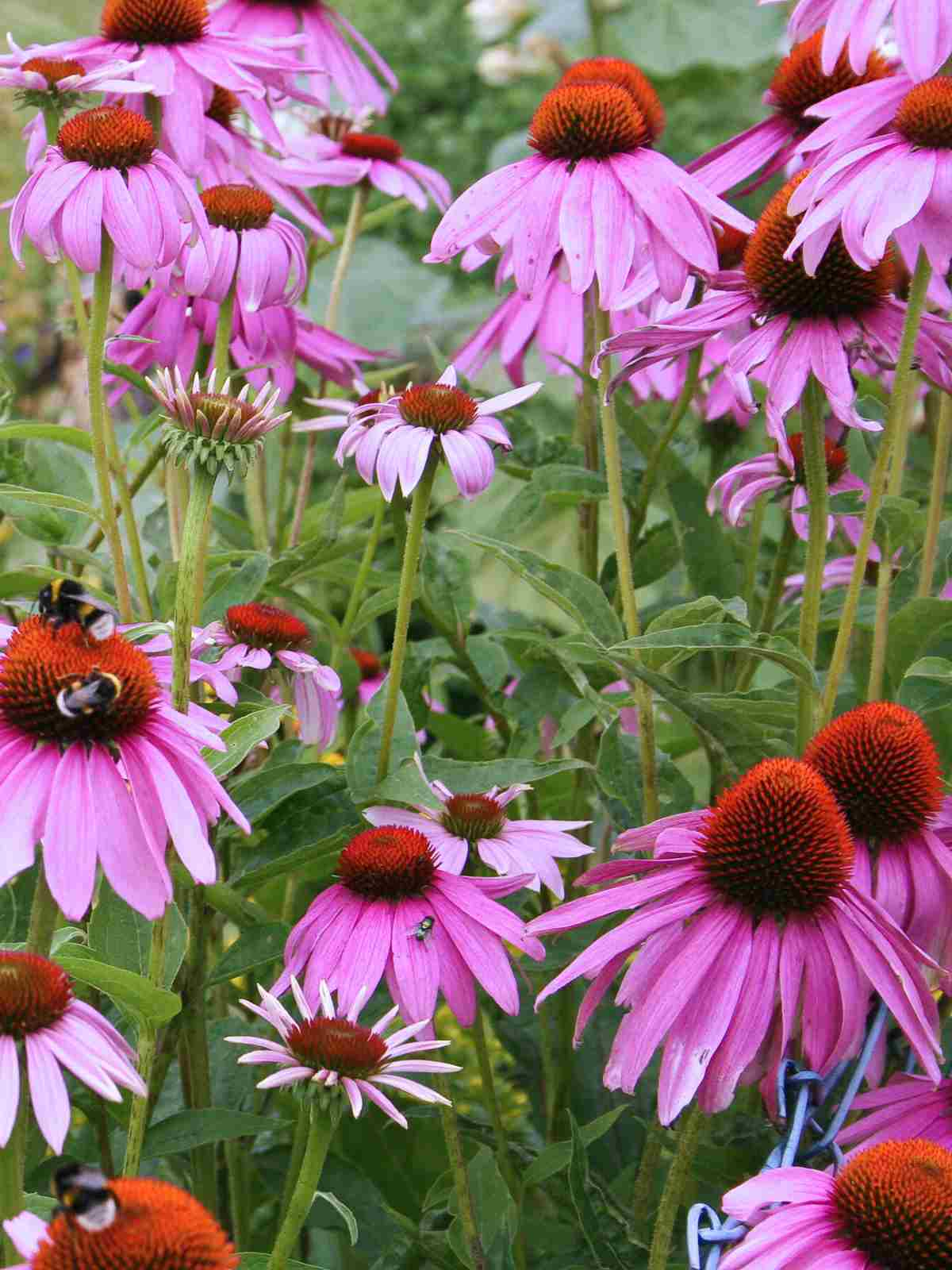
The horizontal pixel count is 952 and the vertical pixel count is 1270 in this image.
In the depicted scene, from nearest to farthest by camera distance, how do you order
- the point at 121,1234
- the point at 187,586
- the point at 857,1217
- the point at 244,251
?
the point at 121,1234, the point at 857,1217, the point at 187,586, the point at 244,251

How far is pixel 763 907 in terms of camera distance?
573 mm

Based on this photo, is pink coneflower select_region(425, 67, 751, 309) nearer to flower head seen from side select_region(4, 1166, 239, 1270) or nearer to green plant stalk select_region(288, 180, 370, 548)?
green plant stalk select_region(288, 180, 370, 548)

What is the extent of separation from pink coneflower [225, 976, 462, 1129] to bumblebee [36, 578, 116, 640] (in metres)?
0.14

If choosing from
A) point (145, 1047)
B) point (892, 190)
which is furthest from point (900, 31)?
point (145, 1047)

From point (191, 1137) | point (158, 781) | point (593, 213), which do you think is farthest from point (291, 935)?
point (593, 213)

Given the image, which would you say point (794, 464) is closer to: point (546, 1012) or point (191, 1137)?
point (546, 1012)

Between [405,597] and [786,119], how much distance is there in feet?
1.36

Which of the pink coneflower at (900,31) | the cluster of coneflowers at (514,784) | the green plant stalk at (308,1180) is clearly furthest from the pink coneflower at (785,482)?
the green plant stalk at (308,1180)

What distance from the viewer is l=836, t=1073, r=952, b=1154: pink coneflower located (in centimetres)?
59

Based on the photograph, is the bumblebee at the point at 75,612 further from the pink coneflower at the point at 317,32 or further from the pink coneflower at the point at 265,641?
the pink coneflower at the point at 317,32

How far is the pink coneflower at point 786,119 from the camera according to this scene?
0.89m

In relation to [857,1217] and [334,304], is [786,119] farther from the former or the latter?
[857,1217]

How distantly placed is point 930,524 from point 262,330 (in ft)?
1.34

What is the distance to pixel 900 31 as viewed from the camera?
662mm
